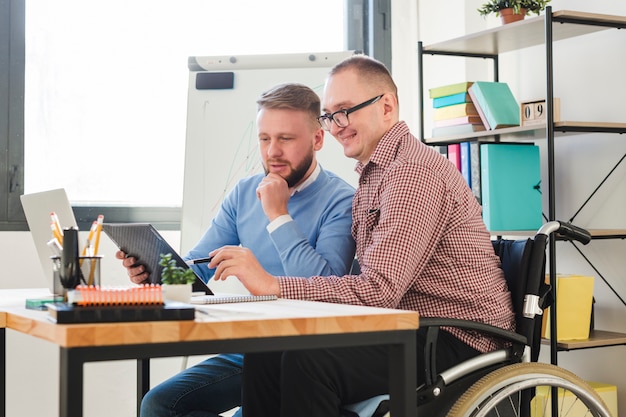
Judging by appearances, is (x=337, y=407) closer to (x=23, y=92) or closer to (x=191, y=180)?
(x=191, y=180)

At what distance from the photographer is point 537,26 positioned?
2977 mm

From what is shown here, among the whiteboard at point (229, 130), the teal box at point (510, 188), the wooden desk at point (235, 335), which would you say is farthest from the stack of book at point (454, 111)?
the wooden desk at point (235, 335)

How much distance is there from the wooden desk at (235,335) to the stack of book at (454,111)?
195cm

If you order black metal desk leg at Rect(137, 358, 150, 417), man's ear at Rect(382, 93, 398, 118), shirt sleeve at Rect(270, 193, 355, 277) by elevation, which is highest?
man's ear at Rect(382, 93, 398, 118)

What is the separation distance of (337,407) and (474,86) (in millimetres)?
1834

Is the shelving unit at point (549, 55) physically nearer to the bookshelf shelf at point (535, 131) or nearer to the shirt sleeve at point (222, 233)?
the bookshelf shelf at point (535, 131)

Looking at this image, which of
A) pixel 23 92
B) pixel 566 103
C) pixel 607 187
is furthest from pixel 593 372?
pixel 23 92

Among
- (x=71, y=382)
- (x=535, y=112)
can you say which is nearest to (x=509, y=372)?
(x=71, y=382)

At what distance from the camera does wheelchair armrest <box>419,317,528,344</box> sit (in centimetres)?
166

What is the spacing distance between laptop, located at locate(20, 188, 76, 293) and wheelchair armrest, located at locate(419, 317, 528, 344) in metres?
0.76

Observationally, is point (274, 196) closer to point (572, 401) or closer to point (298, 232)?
point (298, 232)

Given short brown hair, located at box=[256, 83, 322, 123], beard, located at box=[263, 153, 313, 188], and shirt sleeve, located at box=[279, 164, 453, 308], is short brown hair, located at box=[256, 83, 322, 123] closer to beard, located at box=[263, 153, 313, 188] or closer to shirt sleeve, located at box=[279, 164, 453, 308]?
beard, located at box=[263, 153, 313, 188]

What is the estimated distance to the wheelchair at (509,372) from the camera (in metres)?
1.64

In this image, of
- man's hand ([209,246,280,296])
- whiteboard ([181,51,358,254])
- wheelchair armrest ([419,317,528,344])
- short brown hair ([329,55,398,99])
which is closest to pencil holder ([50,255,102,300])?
man's hand ([209,246,280,296])
